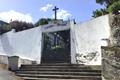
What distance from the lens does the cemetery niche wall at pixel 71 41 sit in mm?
14402

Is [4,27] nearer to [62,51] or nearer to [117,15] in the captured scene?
[62,51]

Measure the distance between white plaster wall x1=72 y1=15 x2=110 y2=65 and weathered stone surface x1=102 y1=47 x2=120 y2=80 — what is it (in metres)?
4.01

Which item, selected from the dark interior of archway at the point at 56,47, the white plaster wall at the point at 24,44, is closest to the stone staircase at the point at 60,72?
the dark interior of archway at the point at 56,47

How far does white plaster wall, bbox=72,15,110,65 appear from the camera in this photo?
14071 mm

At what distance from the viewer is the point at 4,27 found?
2450 centimetres

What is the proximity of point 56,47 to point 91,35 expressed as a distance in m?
3.76

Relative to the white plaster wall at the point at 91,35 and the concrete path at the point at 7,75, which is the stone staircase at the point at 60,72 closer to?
the concrete path at the point at 7,75

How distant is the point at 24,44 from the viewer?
1953cm

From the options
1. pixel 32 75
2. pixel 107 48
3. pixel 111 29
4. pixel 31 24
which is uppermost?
pixel 31 24

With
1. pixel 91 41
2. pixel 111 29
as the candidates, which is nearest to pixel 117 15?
pixel 111 29

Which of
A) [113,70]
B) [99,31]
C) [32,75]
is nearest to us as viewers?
[113,70]

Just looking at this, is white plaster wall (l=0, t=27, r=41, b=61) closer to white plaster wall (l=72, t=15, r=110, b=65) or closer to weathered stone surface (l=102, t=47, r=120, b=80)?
white plaster wall (l=72, t=15, r=110, b=65)

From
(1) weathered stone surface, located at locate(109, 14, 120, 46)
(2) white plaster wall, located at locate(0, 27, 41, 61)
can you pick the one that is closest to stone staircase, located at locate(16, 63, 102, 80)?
(1) weathered stone surface, located at locate(109, 14, 120, 46)

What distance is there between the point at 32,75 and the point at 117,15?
16.8 ft
